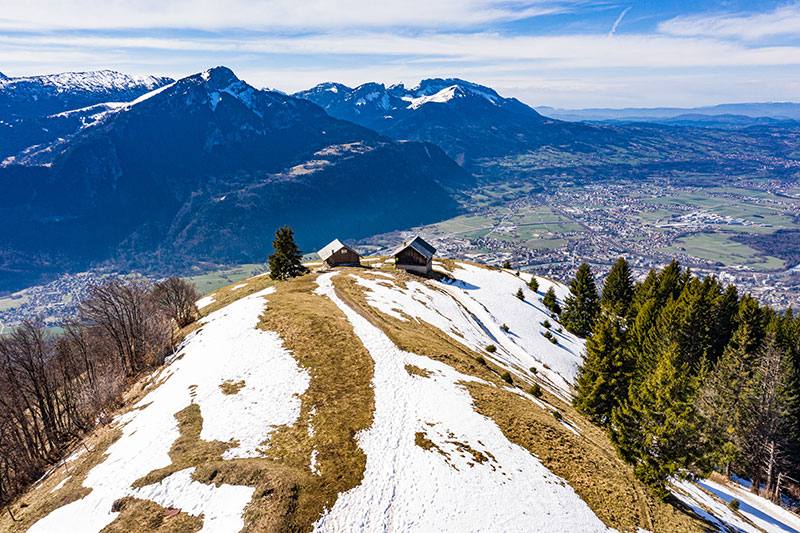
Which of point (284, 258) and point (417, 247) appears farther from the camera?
point (417, 247)

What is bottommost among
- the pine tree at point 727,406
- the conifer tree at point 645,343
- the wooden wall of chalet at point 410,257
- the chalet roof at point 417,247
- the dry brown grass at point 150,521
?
→ the pine tree at point 727,406

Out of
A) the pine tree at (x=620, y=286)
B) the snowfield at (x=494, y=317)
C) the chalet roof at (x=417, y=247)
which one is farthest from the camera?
the chalet roof at (x=417, y=247)

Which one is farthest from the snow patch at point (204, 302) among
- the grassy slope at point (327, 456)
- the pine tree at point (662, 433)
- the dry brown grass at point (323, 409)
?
the pine tree at point (662, 433)

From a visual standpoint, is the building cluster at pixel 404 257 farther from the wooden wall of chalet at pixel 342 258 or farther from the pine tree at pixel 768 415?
the pine tree at pixel 768 415

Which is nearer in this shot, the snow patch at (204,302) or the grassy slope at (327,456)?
the grassy slope at (327,456)

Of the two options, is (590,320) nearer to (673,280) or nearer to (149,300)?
(673,280)

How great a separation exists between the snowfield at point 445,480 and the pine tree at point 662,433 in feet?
25.7

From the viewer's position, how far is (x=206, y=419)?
97.1ft

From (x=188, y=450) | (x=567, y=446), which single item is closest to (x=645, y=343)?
(x=567, y=446)

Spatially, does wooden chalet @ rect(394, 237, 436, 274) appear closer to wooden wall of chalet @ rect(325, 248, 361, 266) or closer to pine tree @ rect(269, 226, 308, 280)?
wooden wall of chalet @ rect(325, 248, 361, 266)

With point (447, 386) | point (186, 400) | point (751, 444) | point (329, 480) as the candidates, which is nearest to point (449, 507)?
point (329, 480)

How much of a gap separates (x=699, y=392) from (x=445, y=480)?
42966 mm

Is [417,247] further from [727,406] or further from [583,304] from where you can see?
[727,406]

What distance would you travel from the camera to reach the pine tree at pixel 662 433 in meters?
27.1
